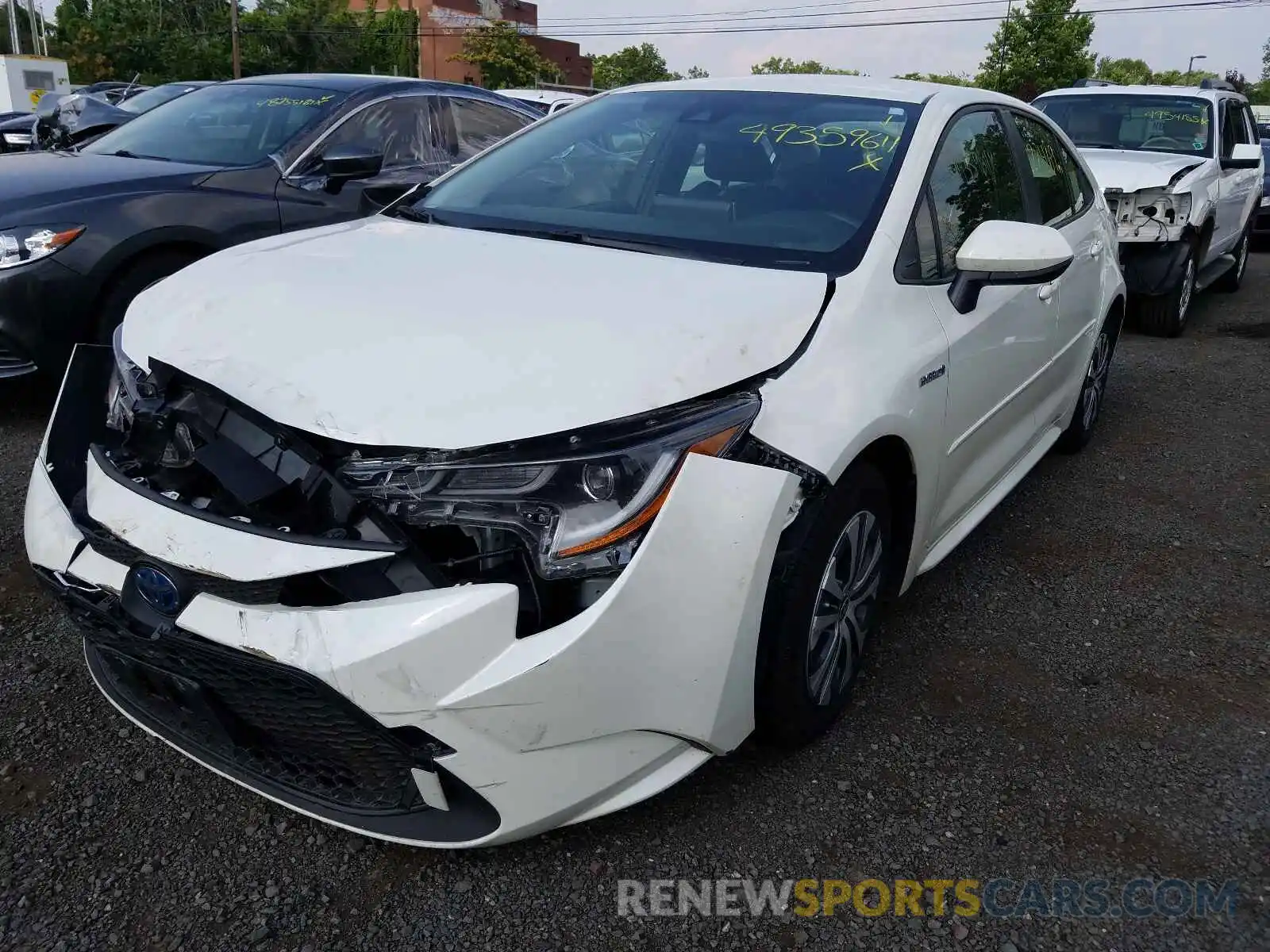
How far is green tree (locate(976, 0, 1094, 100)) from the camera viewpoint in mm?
34406

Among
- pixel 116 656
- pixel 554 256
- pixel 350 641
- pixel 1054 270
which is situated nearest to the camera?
pixel 350 641

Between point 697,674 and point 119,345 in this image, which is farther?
point 119,345

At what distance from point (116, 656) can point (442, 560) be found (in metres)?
0.79

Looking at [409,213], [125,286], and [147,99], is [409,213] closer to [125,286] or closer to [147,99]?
[125,286]

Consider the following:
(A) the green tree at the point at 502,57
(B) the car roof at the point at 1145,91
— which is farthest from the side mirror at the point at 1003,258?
(A) the green tree at the point at 502,57

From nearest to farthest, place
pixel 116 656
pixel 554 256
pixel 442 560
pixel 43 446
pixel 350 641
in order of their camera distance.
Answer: pixel 350 641
pixel 442 560
pixel 116 656
pixel 43 446
pixel 554 256

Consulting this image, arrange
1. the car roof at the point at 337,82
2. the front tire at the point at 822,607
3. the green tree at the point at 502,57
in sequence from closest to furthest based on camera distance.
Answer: the front tire at the point at 822,607, the car roof at the point at 337,82, the green tree at the point at 502,57

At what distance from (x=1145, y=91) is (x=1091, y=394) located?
5050mm

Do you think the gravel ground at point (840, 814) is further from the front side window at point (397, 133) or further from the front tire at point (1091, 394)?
the front side window at point (397, 133)

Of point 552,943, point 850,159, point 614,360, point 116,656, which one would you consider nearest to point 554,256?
point 614,360

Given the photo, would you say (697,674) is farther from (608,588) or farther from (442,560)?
(442,560)

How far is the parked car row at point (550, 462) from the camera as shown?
1803 mm

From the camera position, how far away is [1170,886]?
6.98ft

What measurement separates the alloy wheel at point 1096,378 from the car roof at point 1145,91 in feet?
15.1
